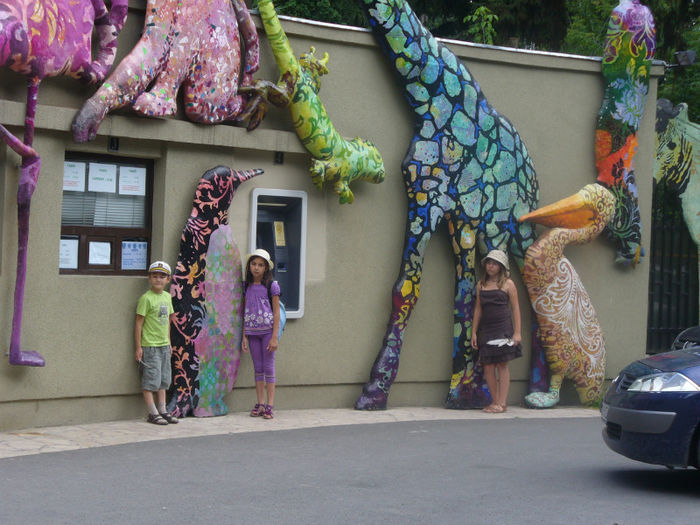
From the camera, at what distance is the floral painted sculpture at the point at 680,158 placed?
13.8m

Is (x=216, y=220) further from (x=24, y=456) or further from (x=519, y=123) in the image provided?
(x=519, y=123)

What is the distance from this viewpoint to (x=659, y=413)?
699cm

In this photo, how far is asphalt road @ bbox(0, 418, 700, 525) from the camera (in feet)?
20.4

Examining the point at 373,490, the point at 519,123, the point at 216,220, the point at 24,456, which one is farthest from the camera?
the point at 519,123

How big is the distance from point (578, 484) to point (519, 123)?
5627mm

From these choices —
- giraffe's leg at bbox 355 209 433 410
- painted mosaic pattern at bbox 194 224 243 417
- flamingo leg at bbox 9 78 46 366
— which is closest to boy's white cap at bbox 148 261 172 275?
painted mosaic pattern at bbox 194 224 243 417

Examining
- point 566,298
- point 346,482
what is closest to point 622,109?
point 566,298

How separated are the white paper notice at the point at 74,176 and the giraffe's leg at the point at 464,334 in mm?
3994

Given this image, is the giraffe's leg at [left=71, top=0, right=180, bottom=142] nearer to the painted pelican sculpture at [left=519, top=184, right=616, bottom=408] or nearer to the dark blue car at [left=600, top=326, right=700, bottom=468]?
the painted pelican sculpture at [left=519, top=184, right=616, bottom=408]

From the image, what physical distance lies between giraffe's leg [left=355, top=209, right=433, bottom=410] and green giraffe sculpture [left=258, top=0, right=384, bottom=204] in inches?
32.5

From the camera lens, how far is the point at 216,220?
9.86m

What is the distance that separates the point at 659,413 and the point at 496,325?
4.15m

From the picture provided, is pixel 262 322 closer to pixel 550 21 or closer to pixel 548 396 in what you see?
pixel 548 396

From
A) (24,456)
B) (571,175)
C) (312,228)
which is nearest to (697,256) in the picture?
(571,175)
